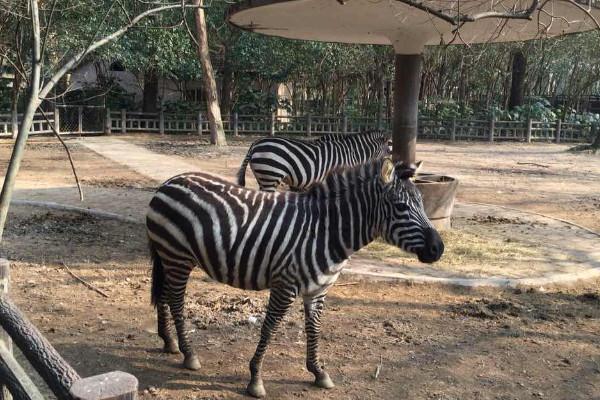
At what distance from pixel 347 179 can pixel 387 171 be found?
0.31m

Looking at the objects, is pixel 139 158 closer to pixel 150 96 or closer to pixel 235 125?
pixel 235 125

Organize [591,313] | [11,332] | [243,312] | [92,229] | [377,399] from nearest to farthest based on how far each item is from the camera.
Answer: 1. [11,332]
2. [377,399]
3. [243,312]
4. [591,313]
5. [92,229]

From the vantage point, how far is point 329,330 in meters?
5.34

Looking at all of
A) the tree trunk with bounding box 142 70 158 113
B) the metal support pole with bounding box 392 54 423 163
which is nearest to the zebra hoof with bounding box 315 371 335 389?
the metal support pole with bounding box 392 54 423 163

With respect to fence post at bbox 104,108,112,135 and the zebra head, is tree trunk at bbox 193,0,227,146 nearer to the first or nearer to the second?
fence post at bbox 104,108,112,135

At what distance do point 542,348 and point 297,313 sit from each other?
2241 millimetres

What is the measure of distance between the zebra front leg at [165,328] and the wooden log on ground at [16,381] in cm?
225

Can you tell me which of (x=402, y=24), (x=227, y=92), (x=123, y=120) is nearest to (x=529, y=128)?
(x=227, y=92)

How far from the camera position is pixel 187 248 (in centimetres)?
427

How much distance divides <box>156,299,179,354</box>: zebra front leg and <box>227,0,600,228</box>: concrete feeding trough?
12.9ft

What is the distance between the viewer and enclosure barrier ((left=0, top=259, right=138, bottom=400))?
178cm

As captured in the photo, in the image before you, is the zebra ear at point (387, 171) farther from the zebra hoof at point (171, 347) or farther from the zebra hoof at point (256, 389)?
the zebra hoof at point (171, 347)

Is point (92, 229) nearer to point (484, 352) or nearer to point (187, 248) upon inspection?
point (187, 248)

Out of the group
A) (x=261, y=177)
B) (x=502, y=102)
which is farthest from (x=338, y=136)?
(x=502, y=102)
